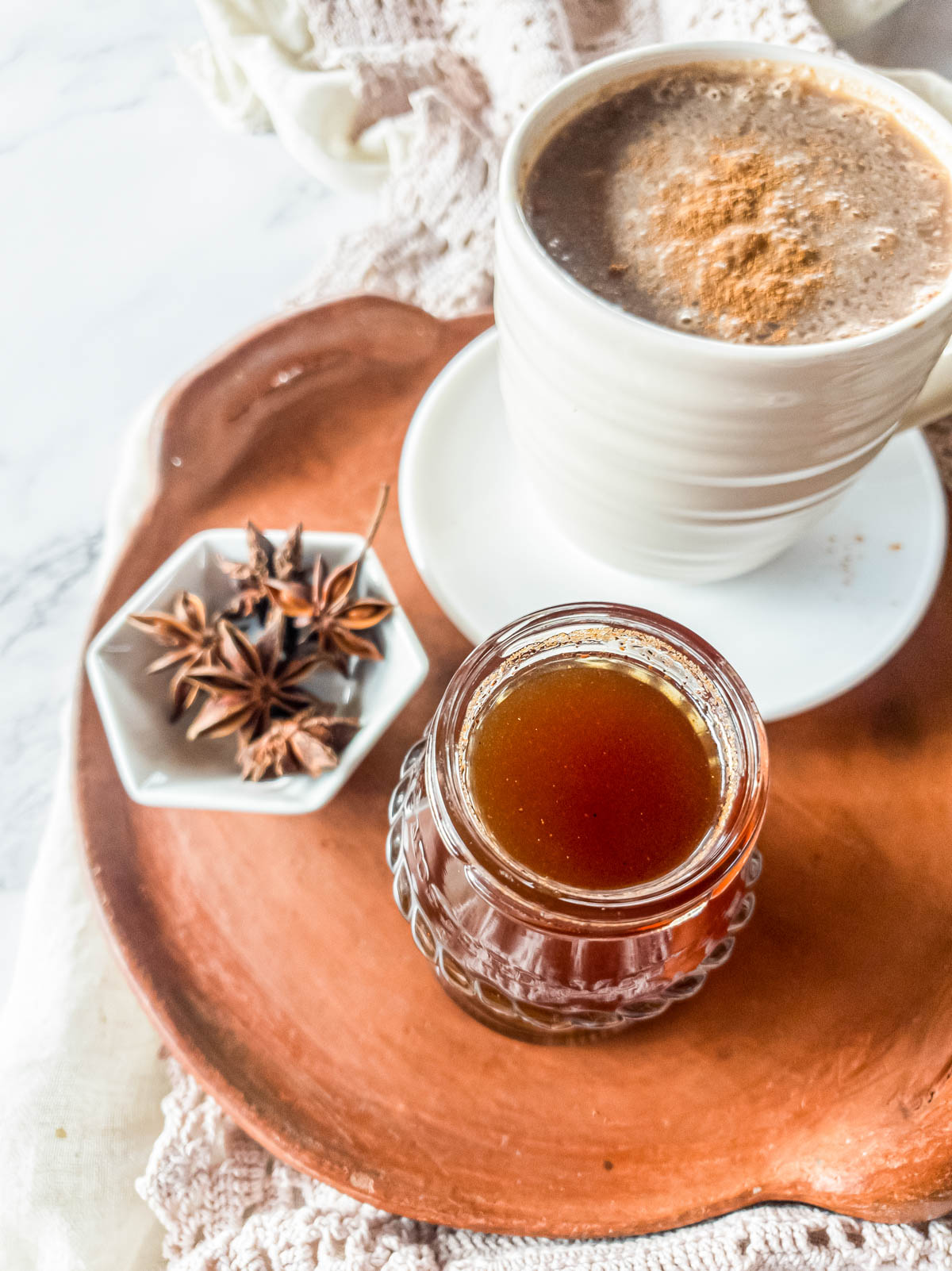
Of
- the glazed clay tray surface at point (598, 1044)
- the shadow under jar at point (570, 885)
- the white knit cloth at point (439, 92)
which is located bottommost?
the glazed clay tray surface at point (598, 1044)

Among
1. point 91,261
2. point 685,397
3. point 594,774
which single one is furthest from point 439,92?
point 594,774

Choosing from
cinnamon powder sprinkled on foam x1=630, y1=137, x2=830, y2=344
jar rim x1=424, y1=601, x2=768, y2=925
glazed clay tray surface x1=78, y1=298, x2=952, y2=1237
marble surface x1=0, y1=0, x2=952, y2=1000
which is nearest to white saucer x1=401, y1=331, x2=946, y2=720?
glazed clay tray surface x1=78, y1=298, x2=952, y2=1237

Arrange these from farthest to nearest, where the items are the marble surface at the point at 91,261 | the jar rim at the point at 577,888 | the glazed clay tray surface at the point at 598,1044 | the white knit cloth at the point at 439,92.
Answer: the marble surface at the point at 91,261 → the white knit cloth at the point at 439,92 → the glazed clay tray surface at the point at 598,1044 → the jar rim at the point at 577,888

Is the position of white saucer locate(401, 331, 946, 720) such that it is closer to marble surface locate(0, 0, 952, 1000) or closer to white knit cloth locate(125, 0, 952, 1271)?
white knit cloth locate(125, 0, 952, 1271)

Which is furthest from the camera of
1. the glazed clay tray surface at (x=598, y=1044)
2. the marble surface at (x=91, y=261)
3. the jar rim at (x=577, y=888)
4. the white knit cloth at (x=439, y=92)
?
the marble surface at (x=91, y=261)

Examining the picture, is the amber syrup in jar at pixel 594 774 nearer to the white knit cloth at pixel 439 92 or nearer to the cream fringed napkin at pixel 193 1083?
the cream fringed napkin at pixel 193 1083

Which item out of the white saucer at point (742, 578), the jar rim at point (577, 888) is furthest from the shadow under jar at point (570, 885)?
the white saucer at point (742, 578)

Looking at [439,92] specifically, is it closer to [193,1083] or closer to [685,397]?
[685,397]

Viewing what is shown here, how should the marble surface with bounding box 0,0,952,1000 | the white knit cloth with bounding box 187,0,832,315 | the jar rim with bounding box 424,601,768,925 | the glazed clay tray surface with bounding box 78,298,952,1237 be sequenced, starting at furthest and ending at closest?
the marble surface with bounding box 0,0,952,1000 < the white knit cloth with bounding box 187,0,832,315 < the glazed clay tray surface with bounding box 78,298,952,1237 < the jar rim with bounding box 424,601,768,925

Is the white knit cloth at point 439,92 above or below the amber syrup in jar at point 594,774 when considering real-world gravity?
above
